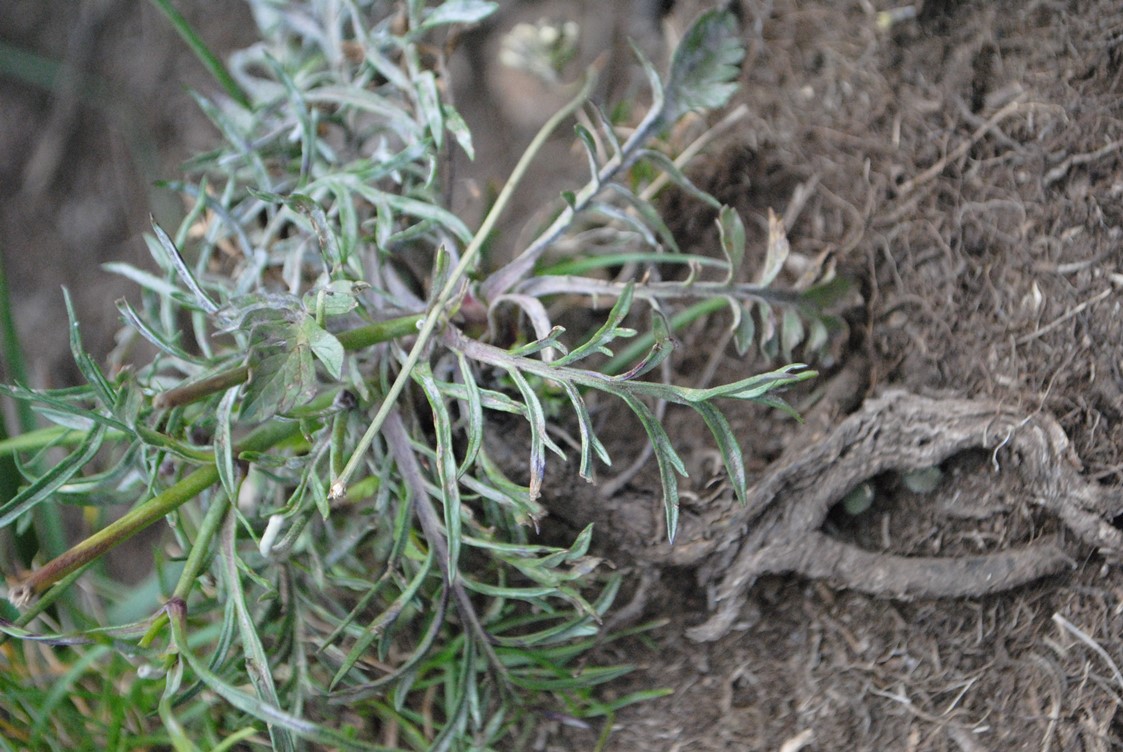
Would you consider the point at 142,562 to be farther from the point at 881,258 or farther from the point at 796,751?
the point at 881,258

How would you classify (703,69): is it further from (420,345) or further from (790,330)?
(420,345)

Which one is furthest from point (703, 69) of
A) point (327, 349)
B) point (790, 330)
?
point (327, 349)

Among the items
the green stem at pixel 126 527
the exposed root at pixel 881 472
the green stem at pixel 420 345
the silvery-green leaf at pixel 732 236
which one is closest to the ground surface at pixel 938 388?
the exposed root at pixel 881 472

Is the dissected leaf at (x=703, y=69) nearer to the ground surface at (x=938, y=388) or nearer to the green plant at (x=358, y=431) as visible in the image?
the green plant at (x=358, y=431)

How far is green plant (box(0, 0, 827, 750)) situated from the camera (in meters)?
0.87

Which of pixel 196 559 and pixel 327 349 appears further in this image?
pixel 196 559

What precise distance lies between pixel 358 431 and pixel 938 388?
0.77 m

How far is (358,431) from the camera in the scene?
1045 mm

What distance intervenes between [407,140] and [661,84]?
382 mm

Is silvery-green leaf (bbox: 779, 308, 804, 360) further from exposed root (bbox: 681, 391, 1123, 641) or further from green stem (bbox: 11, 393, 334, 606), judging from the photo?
green stem (bbox: 11, 393, 334, 606)

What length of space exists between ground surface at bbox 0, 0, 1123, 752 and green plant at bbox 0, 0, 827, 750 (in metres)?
0.10

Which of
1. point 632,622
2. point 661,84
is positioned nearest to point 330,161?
point 661,84

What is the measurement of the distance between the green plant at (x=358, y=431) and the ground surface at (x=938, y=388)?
10 cm

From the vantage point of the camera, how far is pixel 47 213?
1.70m
